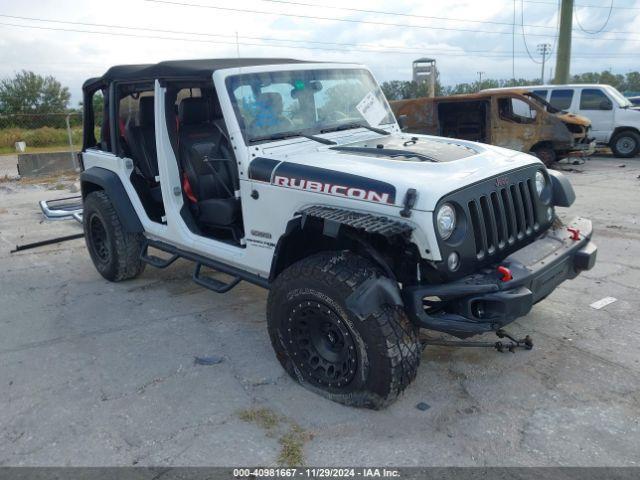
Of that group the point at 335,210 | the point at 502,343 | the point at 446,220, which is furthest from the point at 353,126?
the point at 502,343

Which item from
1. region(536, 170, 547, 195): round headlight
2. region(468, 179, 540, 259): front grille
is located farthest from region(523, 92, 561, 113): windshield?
region(468, 179, 540, 259): front grille

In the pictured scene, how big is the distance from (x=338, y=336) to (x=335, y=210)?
737mm

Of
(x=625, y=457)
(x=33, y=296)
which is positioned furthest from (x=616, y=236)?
(x=33, y=296)

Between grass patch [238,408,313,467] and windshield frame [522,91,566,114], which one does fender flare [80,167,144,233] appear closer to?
grass patch [238,408,313,467]

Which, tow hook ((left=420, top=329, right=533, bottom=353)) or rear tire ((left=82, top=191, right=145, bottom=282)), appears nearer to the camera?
tow hook ((left=420, top=329, right=533, bottom=353))

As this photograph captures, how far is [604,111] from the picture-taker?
13.7m

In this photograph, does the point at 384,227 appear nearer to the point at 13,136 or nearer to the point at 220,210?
the point at 220,210

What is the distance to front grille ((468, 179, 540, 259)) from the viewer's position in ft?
10.5

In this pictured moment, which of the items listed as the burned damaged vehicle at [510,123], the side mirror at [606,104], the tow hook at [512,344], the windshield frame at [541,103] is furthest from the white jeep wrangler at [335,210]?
the side mirror at [606,104]

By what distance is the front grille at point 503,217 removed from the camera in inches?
126

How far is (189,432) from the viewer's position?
3150mm

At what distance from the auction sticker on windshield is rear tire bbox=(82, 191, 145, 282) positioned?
244cm

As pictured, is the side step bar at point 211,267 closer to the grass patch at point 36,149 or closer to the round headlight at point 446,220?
the round headlight at point 446,220

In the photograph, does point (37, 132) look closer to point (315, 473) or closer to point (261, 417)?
point (261, 417)
